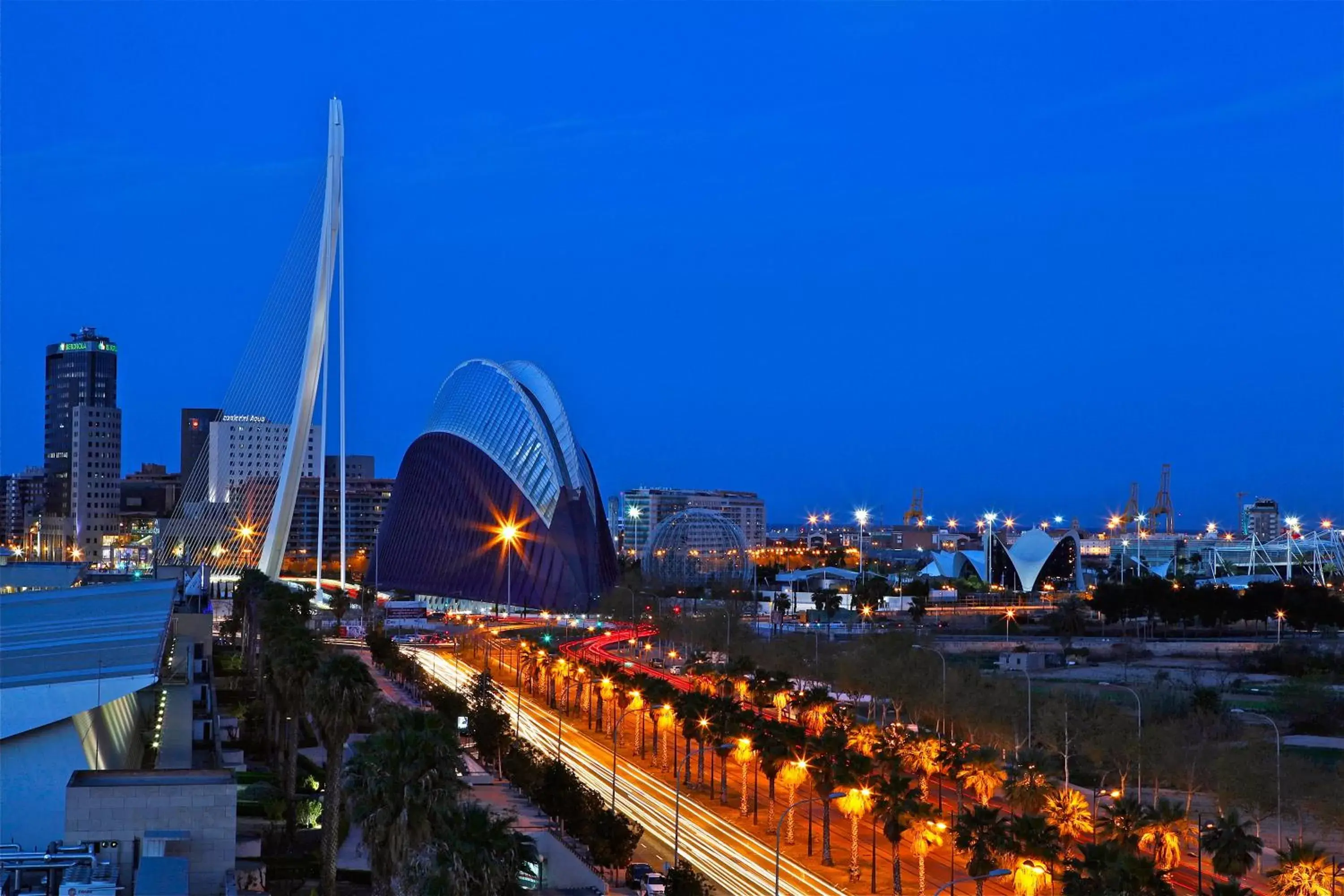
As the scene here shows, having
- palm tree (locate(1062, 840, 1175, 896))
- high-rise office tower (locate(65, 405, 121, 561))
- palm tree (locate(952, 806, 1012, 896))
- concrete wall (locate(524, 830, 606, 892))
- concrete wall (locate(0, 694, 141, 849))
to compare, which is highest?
high-rise office tower (locate(65, 405, 121, 561))

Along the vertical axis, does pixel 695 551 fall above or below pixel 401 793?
above

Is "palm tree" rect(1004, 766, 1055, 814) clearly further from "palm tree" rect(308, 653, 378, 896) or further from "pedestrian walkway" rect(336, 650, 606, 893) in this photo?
"palm tree" rect(308, 653, 378, 896)

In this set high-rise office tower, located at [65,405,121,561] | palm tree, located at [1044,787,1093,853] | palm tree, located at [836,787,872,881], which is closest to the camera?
palm tree, located at [1044,787,1093,853]

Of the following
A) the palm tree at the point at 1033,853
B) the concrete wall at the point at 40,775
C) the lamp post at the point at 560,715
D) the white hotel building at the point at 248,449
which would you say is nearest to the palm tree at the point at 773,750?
the lamp post at the point at 560,715

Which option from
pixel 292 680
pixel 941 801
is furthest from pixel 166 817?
pixel 941 801

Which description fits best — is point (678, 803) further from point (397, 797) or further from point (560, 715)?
point (560, 715)

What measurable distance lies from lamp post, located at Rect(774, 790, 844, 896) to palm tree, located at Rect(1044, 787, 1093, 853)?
448 centimetres

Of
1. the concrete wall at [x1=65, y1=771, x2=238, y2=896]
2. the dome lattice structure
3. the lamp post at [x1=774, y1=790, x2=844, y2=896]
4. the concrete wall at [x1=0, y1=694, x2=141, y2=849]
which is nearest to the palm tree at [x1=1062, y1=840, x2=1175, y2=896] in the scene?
the lamp post at [x1=774, y1=790, x2=844, y2=896]

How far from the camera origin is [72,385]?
604 ft

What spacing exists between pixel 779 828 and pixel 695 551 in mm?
90359

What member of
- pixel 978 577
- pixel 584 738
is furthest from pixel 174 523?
pixel 978 577

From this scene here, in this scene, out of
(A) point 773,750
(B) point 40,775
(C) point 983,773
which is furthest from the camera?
(A) point 773,750

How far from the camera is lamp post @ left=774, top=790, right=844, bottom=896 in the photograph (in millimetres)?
25156

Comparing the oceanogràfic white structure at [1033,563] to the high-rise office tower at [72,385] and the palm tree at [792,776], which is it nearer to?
the palm tree at [792,776]
